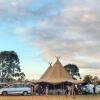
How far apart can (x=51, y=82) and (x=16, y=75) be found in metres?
39.8

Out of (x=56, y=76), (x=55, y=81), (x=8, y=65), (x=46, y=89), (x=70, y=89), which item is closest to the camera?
(x=70, y=89)

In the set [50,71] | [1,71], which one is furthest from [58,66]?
[1,71]

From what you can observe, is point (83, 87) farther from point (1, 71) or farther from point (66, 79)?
point (1, 71)

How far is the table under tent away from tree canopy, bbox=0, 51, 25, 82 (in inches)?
1330

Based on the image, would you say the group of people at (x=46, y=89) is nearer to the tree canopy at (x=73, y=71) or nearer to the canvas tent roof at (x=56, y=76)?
the canvas tent roof at (x=56, y=76)

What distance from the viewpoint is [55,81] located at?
70250mm

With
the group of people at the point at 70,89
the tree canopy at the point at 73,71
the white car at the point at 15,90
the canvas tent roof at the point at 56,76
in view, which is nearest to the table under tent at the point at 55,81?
the canvas tent roof at the point at 56,76

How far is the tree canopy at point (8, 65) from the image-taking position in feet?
347

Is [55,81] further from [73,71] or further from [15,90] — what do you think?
[73,71]

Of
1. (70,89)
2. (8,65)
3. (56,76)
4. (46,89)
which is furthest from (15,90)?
(8,65)

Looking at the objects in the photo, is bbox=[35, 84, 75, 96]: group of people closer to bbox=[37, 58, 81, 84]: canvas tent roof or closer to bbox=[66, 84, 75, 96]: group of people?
bbox=[66, 84, 75, 96]: group of people

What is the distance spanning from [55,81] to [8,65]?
3978 centimetres

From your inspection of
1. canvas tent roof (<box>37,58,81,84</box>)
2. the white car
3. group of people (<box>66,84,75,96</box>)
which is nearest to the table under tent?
canvas tent roof (<box>37,58,81,84</box>)

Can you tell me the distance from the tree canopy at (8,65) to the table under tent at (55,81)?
33.8 meters
